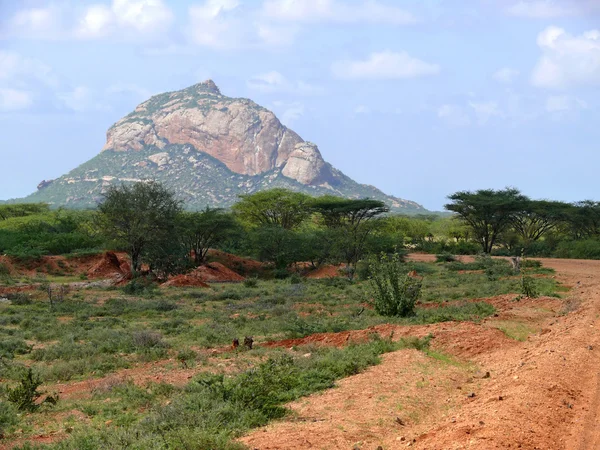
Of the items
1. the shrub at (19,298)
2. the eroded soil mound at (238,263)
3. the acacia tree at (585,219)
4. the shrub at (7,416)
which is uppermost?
the acacia tree at (585,219)

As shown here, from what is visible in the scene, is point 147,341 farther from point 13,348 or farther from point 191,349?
point 13,348

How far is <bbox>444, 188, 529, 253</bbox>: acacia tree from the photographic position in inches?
2207

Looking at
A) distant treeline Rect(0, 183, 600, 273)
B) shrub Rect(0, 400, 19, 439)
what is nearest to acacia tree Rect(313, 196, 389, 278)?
distant treeline Rect(0, 183, 600, 273)

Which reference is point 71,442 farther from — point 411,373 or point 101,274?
point 101,274

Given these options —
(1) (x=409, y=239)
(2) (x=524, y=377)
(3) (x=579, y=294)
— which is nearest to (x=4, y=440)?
(2) (x=524, y=377)

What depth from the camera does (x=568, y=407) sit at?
297 inches

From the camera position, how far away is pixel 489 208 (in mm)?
56312

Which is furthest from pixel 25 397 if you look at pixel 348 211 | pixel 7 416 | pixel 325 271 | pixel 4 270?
pixel 348 211

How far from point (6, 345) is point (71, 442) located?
10.3 meters

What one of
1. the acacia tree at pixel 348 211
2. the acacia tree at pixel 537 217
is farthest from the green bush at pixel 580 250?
the acacia tree at pixel 348 211

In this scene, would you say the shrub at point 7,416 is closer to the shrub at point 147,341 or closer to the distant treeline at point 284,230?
the shrub at point 147,341

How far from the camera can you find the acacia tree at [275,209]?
64188 mm

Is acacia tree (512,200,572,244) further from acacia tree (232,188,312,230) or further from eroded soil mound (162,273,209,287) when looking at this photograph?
eroded soil mound (162,273,209,287)

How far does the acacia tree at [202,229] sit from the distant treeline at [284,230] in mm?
80
